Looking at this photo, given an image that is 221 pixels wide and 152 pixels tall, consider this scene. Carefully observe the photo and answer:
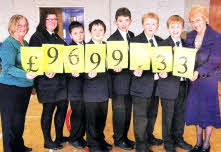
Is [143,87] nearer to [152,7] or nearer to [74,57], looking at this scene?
[74,57]

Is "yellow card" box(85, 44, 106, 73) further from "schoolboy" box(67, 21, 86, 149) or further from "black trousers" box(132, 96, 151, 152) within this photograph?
"black trousers" box(132, 96, 151, 152)

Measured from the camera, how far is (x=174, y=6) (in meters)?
8.26

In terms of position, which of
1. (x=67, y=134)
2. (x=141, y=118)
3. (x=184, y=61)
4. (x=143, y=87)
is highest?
(x=184, y=61)

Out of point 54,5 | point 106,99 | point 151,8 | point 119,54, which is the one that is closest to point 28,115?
point 106,99

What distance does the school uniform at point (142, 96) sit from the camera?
213cm

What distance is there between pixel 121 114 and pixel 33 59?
117cm

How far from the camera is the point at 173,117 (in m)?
2.43

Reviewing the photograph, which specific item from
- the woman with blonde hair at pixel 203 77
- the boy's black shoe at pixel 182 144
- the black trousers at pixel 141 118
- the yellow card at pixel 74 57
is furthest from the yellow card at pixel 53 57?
the boy's black shoe at pixel 182 144

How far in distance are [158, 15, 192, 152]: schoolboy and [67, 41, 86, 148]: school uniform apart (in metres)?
0.89

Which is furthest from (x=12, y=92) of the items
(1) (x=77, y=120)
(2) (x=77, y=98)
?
(1) (x=77, y=120)

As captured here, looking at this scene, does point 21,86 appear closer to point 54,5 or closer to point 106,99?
point 106,99

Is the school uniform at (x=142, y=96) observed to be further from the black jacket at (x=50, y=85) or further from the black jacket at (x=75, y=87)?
the black jacket at (x=50, y=85)

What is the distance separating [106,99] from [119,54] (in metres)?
0.56

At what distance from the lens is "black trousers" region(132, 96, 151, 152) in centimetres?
219
